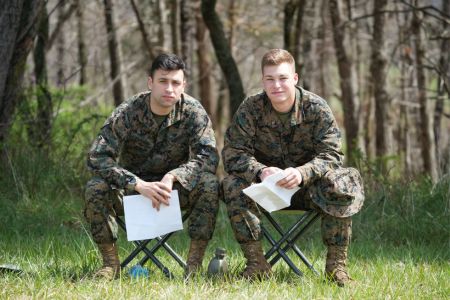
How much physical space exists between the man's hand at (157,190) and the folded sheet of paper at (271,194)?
0.49m

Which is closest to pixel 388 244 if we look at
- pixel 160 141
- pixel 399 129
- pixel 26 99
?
pixel 160 141

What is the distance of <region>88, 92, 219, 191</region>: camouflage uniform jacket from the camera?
476 centimetres

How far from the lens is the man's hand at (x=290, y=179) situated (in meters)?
4.43

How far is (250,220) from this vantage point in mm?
4602

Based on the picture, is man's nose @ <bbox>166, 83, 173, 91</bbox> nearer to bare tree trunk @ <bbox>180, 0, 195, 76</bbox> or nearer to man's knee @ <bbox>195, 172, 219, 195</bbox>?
man's knee @ <bbox>195, 172, 219, 195</bbox>

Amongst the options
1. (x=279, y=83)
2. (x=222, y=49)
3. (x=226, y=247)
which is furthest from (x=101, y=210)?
(x=222, y=49)

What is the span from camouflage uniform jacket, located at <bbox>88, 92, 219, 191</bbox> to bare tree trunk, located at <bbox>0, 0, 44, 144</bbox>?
8.74ft

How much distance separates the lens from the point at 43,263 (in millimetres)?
5090

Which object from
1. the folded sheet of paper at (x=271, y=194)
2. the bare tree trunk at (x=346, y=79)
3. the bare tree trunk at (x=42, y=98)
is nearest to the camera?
the folded sheet of paper at (x=271, y=194)

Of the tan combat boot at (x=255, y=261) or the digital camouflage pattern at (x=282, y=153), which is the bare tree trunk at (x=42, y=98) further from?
the tan combat boot at (x=255, y=261)

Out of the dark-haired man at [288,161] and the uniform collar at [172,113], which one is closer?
the dark-haired man at [288,161]

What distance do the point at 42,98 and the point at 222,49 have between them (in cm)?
227

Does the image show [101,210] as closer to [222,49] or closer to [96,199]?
[96,199]

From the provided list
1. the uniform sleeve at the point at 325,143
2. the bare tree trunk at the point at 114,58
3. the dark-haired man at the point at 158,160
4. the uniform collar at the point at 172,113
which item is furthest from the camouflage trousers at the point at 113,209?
the bare tree trunk at the point at 114,58
